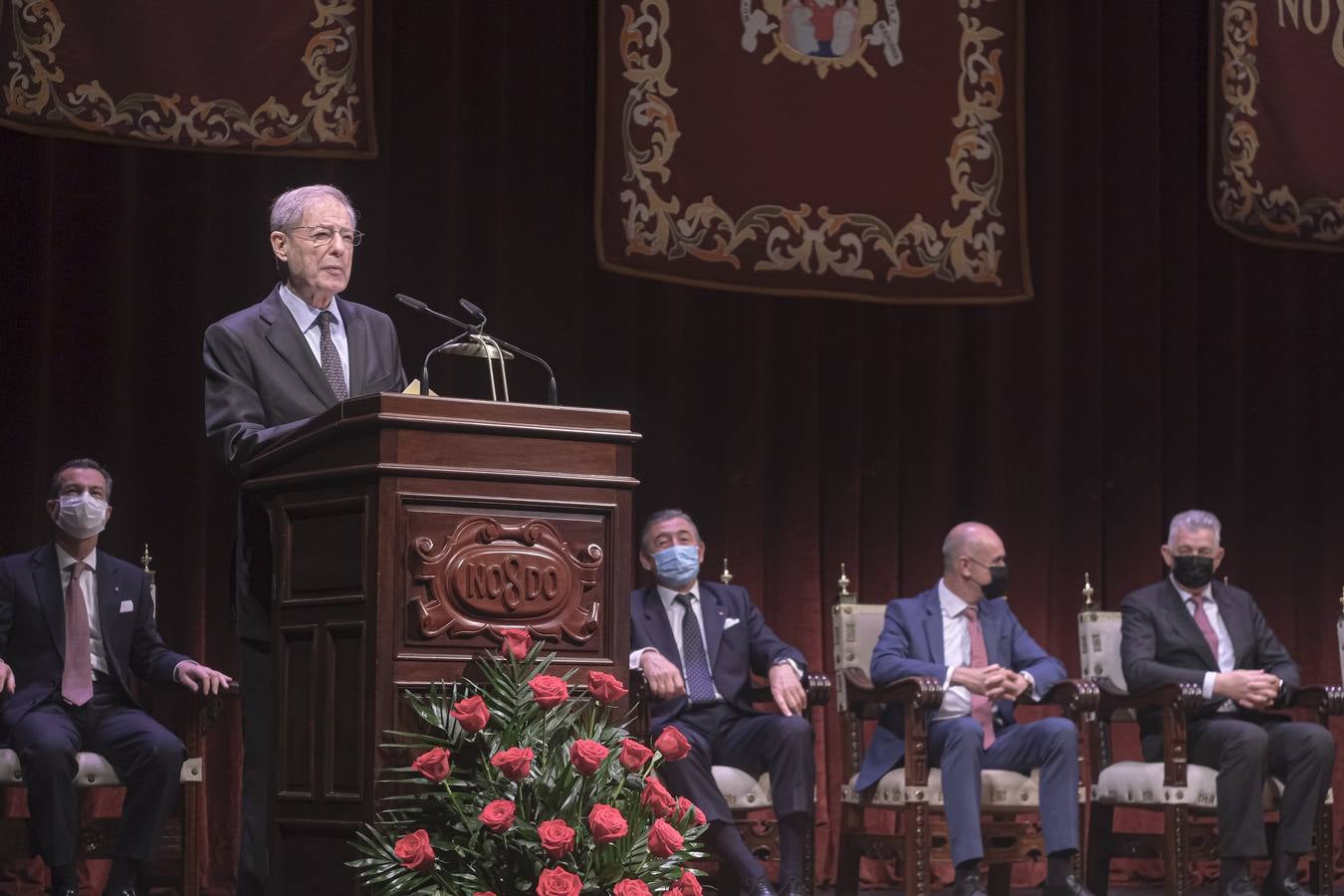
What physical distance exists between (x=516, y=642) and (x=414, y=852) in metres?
0.31

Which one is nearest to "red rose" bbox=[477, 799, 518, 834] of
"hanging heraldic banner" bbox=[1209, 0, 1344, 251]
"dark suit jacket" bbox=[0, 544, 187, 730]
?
"dark suit jacket" bbox=[0, 544, 187, 730]

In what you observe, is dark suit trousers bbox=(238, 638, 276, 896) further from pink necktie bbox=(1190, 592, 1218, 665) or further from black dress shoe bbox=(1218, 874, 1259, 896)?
pink necktie bbox=(1190, 592, 1218, 665)

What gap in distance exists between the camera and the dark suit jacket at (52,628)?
4.43 m

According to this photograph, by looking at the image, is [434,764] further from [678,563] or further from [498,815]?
[678,563]

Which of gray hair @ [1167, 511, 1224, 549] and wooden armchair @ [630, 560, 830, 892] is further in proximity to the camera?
gray hair @ [1167, 511, 1224, 549]

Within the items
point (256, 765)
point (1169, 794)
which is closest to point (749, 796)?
point (1169, 794)

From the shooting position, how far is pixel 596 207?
18.2 feet

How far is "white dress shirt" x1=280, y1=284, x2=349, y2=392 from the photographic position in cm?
279

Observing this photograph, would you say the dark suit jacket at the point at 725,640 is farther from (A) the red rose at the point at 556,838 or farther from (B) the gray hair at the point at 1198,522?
(A) the red rose at the point at 556,838

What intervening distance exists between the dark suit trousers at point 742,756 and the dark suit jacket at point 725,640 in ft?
0.22

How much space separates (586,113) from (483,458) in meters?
3.49

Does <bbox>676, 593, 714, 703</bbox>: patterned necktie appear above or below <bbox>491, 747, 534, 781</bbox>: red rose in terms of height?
below

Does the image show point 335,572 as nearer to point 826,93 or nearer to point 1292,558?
point 826,93

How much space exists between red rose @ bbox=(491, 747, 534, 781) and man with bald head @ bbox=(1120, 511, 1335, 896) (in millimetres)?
3077
